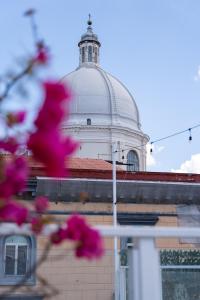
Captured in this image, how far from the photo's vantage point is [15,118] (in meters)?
1.58

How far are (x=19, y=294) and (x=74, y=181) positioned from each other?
12.6 meters

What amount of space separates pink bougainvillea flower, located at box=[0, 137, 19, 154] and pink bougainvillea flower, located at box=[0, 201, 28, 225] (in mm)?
169

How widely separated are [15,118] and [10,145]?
88 millimetres

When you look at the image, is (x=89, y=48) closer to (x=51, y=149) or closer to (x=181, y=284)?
(x=181, y=284)

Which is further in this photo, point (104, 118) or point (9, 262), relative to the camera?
point (104, 118)

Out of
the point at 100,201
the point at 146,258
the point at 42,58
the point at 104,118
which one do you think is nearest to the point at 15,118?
the point at 42,58

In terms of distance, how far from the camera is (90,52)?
130ft

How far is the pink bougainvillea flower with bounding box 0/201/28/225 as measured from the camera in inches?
60.0

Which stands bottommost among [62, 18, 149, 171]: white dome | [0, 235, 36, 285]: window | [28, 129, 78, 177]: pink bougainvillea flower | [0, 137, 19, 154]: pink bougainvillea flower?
[0, 235, 36, 285]: window

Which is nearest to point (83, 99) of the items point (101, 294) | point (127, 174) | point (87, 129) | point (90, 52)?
point (87, 129)

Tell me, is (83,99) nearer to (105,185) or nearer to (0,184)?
(105,185)

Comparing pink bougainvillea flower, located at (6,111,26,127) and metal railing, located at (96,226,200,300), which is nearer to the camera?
pink bougainvillea flower, located at (6,111,26,127)

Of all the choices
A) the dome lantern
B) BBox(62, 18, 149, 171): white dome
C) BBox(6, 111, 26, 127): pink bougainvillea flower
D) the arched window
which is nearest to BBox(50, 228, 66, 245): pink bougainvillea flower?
BBox(6, 111, 26, 127): pink bougainvillea flower

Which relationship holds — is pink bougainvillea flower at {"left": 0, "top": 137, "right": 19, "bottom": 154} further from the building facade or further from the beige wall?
the beige wall
